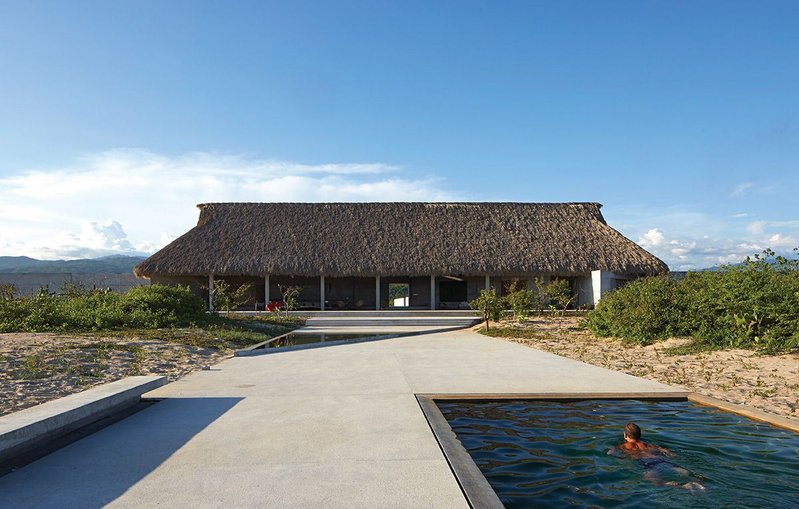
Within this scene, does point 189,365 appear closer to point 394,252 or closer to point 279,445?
point 279,445

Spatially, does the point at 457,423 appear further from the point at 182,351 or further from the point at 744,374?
the point at 182,351

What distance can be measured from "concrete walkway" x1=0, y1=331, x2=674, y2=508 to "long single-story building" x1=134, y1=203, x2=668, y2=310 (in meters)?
16.3

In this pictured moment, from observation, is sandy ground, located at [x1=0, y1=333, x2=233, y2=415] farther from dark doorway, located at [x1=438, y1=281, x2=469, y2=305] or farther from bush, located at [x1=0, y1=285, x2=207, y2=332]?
dark doorway, located at [x1=438, y1=281, x2=469, y2=305]

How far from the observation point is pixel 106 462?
414 cm

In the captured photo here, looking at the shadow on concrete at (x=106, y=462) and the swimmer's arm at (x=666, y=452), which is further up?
the shadow on concrete at (x=106, y=462)

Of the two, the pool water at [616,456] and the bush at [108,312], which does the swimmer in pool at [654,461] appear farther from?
the bush at [108,312]

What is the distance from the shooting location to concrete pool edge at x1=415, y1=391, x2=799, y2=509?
3.50m

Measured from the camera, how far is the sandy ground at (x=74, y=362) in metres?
7.07

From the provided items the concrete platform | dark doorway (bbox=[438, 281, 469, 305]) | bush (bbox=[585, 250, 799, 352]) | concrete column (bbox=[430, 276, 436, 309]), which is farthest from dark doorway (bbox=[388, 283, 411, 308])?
the concrete platform

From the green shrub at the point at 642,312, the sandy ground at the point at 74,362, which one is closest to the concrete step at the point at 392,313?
the green shrub at the point at 642,312

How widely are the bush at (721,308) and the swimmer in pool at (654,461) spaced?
21.5 ft

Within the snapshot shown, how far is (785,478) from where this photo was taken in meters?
4.21

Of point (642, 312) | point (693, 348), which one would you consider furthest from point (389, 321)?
point (693, 348)

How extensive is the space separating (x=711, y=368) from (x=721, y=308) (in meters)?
2.89
